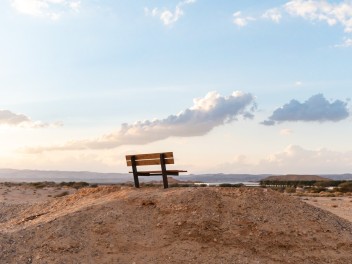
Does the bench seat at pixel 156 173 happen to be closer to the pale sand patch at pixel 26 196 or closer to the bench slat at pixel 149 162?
the bench slat at pixel 149 162

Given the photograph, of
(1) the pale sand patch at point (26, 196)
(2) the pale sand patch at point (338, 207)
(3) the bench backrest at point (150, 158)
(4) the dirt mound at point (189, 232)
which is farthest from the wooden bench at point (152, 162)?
(1) the pale sand patch at point (26, 196)

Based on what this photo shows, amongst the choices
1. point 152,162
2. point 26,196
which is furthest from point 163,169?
point 26,196

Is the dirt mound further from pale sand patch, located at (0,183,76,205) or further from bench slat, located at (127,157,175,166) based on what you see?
pale sand patch, located at (0,183,76,205)

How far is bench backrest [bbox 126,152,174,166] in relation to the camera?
14.6 metres

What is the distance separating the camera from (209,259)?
33.7 feet

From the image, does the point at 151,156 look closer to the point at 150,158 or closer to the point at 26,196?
the point at 150,158

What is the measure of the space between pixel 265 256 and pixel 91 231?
166 inches

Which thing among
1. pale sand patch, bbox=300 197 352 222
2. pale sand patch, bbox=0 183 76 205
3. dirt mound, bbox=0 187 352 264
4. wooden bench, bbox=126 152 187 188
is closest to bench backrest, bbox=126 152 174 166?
wooden bench, bbox=126 152 187 188

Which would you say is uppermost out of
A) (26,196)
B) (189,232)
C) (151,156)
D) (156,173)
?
(151,156)

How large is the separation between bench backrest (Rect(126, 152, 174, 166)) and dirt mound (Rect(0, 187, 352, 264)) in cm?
A: 156

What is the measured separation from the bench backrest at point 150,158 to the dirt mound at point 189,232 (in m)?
1.56

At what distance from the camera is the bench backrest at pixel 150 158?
14.6m

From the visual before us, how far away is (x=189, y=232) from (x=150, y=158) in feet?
14.8

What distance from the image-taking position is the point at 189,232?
1116cm
